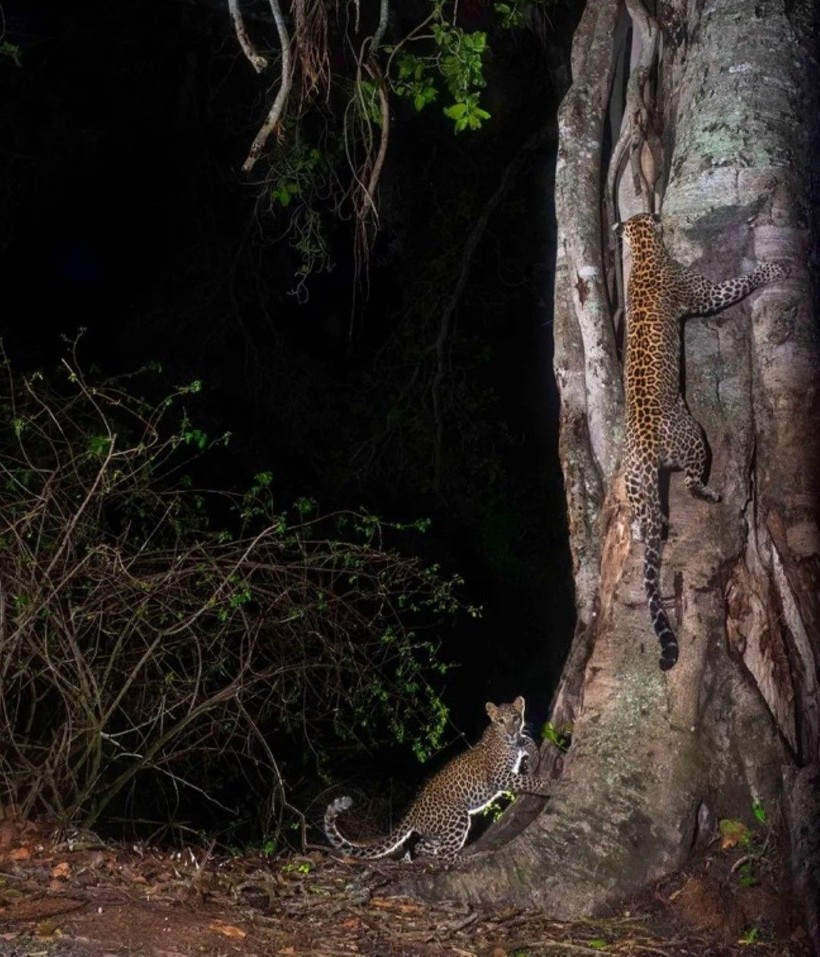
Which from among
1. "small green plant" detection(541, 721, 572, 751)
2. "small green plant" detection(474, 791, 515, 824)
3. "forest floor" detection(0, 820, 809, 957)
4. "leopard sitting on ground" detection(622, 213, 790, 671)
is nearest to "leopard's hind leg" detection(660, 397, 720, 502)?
"leopard sitting on ground" detection(622, 213, 790, 671)

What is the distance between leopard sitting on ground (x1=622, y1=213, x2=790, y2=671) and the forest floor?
1023mm

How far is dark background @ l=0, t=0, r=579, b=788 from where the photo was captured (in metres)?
13.0

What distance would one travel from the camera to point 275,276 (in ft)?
48.6

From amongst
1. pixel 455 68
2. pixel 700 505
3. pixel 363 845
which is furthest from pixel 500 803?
pixel 455 68

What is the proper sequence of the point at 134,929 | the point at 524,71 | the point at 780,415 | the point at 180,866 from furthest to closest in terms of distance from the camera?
the point at 524,71 → the point at 780,415 → the point at 180,866 → the point at 134,929

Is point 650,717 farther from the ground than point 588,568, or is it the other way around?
point 588,568

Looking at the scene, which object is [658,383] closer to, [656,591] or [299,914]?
[656,591]

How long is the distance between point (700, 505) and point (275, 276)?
884 cm

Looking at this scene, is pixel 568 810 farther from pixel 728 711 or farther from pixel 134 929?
pixel 134 929

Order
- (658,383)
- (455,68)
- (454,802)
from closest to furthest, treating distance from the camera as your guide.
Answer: (658,383)
(454,802)
(455,68)

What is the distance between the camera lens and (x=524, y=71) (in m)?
13.1

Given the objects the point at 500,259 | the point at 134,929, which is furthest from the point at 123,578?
the point at 500,259

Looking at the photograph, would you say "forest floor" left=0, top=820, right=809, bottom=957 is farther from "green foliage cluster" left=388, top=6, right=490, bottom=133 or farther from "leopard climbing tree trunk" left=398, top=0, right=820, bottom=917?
"green foliage cluster" left=388, top=6, right=490, bottom=133

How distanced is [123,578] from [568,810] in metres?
2.25
